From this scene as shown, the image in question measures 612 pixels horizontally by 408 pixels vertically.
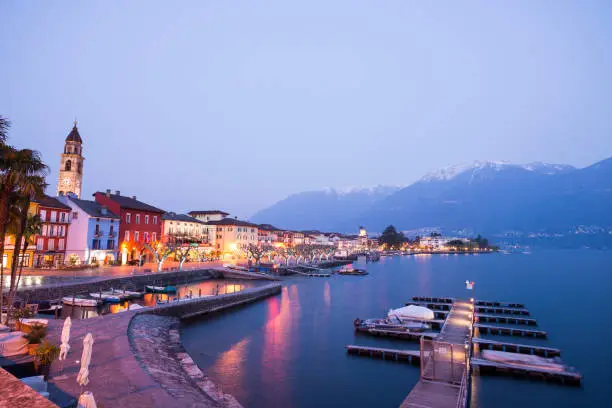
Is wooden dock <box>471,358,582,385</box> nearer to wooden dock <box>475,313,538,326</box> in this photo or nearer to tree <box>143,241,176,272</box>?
wooden dock <box>475,313,538,326</box>

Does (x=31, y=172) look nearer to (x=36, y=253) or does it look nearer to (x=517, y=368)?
(x=517, y=368)

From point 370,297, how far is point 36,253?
165 ft

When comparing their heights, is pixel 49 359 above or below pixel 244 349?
above

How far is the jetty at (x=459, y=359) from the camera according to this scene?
21.3m

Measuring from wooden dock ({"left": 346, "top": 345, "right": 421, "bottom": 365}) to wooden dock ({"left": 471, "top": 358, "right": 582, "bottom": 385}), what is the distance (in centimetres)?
409

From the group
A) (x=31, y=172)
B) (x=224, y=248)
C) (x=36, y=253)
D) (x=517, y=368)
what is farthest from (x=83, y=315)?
(x=224, y=248)

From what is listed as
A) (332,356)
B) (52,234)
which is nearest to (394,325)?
(332,356)

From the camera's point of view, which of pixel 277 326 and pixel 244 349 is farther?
pixel 277 326

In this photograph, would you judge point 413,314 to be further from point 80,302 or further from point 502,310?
point 80,302

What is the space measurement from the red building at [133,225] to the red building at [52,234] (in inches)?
382

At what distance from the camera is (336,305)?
59.8 metres

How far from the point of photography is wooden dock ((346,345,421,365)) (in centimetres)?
3161

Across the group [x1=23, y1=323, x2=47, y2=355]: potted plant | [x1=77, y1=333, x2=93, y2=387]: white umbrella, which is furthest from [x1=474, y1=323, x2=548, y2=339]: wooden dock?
[x1=23, y1=323, x2=47, y2=355]: potted plant

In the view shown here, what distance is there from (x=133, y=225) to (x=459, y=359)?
65.7 metres
